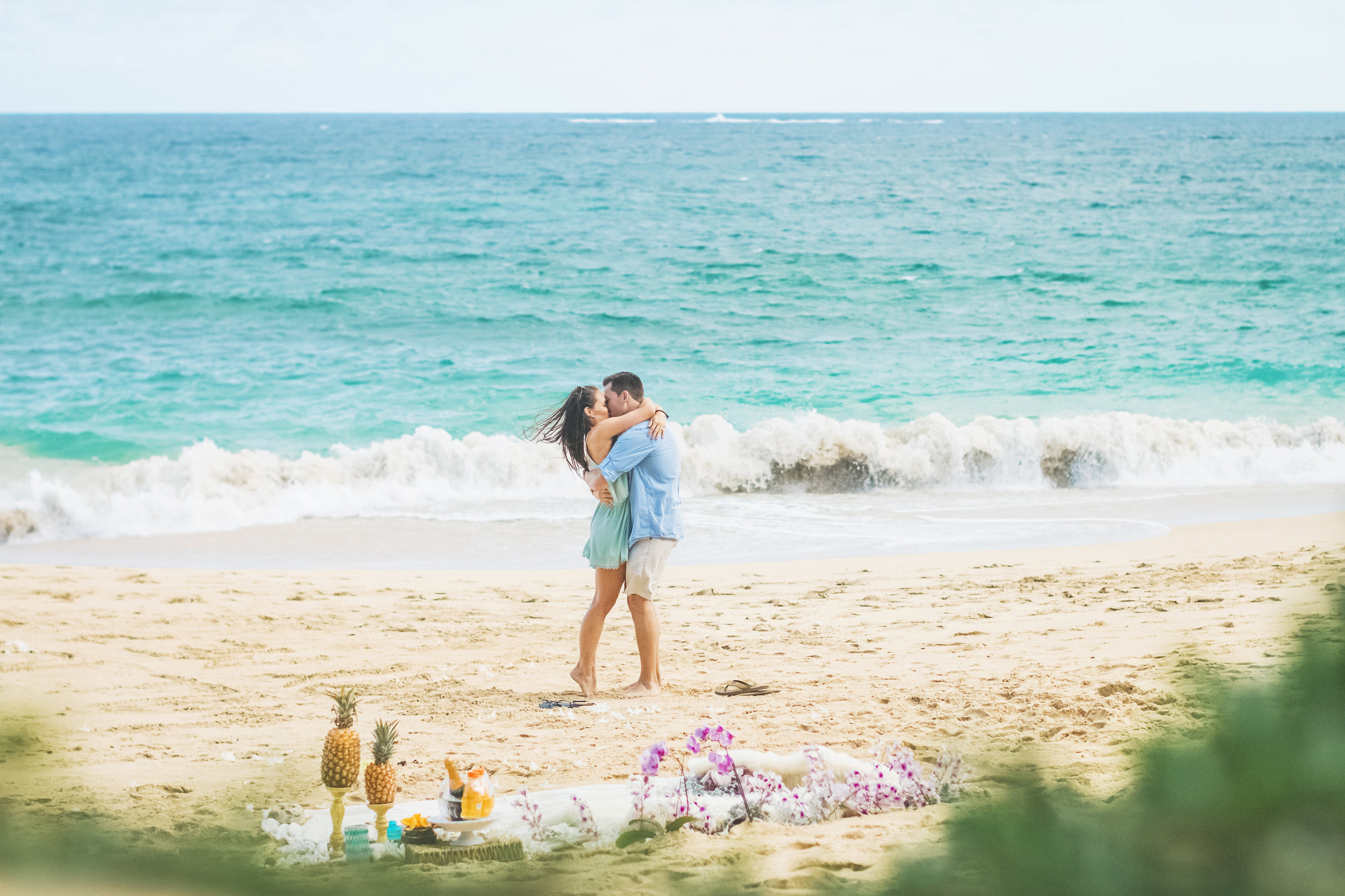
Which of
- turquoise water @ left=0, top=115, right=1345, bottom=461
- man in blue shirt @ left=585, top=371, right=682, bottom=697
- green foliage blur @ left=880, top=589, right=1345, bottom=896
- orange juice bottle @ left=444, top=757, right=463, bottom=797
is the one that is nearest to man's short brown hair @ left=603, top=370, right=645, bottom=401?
man in blue shirt @ left=585, top=371, right=682, bottom=697

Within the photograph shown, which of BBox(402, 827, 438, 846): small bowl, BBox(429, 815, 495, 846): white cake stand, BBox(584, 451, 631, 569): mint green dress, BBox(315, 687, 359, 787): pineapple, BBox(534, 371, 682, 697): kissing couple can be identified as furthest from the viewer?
BBox(584, 451, 631, 569): mint green dress

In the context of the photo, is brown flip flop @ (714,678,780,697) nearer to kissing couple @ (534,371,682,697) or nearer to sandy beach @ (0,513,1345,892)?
sandy beach @ (0,513,1345,892)

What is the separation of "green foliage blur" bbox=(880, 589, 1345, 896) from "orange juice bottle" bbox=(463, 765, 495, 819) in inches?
141

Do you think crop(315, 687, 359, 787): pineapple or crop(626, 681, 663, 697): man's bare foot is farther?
crop(626, 681, 663, 697): man's bare foot

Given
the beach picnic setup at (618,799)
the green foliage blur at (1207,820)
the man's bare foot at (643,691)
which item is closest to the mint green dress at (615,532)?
the man's bare foot at (643,691)

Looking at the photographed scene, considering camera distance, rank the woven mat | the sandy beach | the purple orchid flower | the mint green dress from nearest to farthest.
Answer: the woven mat → the purple orchid flower → the sandy beach → the mint green dress

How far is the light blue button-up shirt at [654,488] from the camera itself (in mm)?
5965

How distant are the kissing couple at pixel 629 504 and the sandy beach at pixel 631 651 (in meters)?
0.34

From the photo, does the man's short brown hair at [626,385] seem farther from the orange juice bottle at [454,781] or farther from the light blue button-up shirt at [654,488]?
the orange juice bottle at [454,781]

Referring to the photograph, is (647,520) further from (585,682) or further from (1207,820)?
(1207,820)

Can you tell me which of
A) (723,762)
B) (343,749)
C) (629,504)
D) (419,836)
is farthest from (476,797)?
(629,504)

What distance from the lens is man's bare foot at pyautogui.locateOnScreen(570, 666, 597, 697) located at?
6.07m

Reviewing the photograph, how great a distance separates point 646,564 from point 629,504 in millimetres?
356

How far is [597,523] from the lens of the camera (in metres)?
6.16
